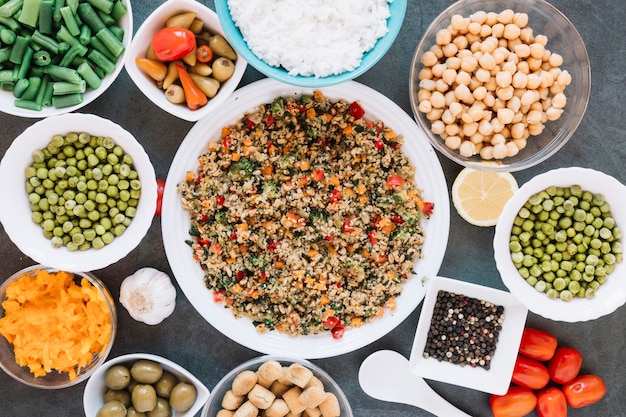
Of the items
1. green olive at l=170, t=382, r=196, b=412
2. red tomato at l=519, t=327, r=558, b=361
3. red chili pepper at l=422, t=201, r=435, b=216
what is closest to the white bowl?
red chili pepper at l=422, t=201, r=435, b=216

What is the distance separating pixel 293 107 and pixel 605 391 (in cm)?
209

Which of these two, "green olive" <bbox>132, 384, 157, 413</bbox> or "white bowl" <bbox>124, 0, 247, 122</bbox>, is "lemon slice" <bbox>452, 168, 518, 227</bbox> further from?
"green olive" <bbox>132, 384, 157, 413</bbox>

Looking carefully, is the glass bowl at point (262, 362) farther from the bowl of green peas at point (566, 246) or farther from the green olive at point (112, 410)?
the bowl of green peas at point (566, 246)

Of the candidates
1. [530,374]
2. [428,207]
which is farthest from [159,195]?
[530,374]

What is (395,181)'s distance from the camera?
2760 millimetres

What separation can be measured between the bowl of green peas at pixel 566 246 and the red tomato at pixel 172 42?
4.92 ft

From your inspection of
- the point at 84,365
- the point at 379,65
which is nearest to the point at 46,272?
the point at 84,365

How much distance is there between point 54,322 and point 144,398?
1.73 feet

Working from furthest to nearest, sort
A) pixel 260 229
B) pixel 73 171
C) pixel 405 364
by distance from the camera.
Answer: pixel 405 364 → pixel 260 229 → pixel 73 171

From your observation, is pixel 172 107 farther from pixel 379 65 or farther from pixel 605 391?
pixel 605 391

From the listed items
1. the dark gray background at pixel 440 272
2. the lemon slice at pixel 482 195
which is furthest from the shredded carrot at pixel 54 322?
the lemon slice at pixel 482 195

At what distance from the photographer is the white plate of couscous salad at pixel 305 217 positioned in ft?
8.93

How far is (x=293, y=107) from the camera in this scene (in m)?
2.70

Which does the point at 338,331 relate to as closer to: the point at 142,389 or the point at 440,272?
the point at 440,272
